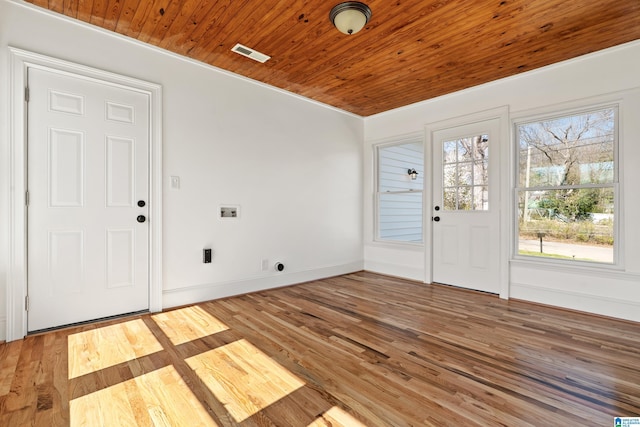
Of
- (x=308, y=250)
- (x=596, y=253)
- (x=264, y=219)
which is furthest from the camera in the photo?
(x=308, y=250)

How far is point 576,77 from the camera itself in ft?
10.8

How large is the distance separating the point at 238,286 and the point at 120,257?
1293mm

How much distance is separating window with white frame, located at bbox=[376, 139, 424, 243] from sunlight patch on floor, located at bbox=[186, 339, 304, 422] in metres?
3.43

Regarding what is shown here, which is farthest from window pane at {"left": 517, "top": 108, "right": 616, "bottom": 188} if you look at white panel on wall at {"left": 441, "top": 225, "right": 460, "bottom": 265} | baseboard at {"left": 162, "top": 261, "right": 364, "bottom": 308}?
baseboard at {"left": 162, "top": 261, "right": 364, "bottom": 308}

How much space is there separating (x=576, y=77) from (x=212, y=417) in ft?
14.5

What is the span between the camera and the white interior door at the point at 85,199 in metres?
2.57

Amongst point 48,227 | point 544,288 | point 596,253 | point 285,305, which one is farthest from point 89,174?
point 596,253

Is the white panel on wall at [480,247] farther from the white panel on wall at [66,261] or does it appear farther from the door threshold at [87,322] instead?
the white panel on wall at [66,261]

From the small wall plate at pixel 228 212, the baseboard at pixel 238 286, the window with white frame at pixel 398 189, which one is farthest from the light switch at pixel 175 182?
the window with white frame at pixel 398 189

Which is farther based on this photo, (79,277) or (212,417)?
(79,277)

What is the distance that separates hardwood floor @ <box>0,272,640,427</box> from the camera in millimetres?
1604

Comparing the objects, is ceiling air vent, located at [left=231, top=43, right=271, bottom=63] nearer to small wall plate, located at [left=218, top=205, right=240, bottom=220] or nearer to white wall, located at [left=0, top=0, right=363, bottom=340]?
white wall, located at [left=0, top=0, right=363, bottom=340]

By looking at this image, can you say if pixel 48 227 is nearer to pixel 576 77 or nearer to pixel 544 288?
pixel 544 288

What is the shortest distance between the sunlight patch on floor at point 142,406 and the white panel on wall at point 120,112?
2294 mm
